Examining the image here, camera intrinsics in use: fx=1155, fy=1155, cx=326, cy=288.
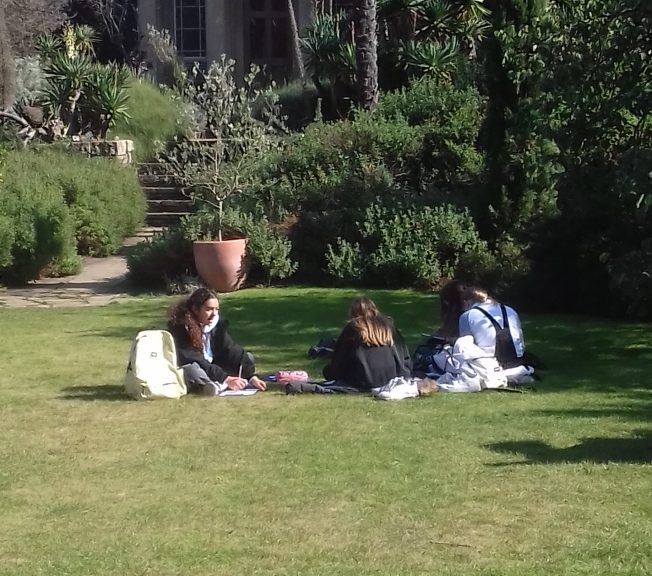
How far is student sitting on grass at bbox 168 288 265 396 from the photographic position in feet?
29.9

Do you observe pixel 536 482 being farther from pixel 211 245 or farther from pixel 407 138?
pixel 407 138

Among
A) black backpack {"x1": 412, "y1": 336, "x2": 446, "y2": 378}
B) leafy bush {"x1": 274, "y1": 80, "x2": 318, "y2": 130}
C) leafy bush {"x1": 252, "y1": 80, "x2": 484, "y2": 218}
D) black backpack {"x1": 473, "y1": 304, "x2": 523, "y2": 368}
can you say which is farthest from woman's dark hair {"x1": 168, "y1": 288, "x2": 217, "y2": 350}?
leafy bush {"x1": 274, "y1": 80, "x2": 318, "y2": 130}

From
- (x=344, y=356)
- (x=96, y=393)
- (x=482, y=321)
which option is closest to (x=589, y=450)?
(x=482, y=321)

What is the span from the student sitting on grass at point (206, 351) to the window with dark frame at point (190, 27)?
26434 mm

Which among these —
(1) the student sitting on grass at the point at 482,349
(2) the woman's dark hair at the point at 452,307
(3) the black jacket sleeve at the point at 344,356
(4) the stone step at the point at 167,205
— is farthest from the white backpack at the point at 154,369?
(4) the stone step at the point at 167,205

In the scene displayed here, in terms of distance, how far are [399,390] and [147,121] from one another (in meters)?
17.9

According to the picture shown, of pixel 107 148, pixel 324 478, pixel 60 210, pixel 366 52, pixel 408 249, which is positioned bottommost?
pixel 324 478

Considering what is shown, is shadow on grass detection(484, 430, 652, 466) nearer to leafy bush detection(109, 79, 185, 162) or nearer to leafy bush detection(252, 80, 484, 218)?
leafy bush detection(252, 80, 484, 218)

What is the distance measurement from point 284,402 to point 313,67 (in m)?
16.8

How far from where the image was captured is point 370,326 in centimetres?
894

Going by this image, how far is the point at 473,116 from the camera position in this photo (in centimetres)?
1877

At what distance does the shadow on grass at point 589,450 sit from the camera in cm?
696

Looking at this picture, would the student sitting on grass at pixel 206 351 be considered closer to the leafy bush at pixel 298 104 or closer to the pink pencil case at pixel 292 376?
the pink pencil case at pixel 292 376

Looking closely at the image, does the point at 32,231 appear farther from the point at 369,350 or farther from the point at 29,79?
the point at 29,79
